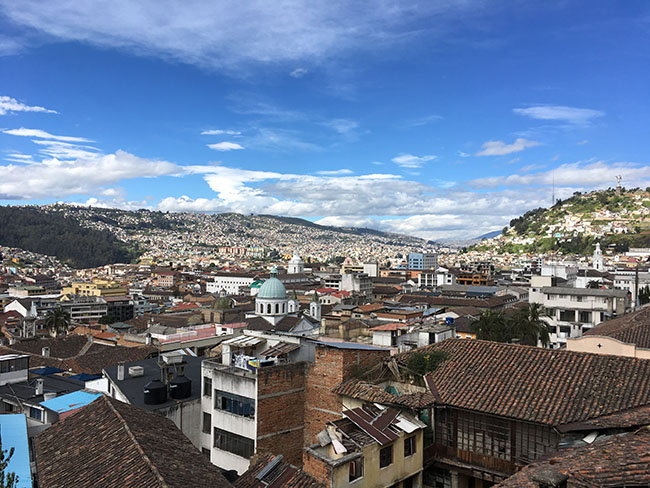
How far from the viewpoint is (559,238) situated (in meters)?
165

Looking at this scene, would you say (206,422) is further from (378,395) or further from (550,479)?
(550,479)

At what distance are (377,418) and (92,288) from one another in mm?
106399

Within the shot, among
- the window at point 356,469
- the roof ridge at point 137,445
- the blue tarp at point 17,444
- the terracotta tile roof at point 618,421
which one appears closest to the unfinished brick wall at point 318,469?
the window at point 356,469

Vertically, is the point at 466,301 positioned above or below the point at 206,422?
above

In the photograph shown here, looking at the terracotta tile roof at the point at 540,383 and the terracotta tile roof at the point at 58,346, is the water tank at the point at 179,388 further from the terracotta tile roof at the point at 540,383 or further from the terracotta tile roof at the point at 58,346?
the terracotta tile roof at the point at 58,346

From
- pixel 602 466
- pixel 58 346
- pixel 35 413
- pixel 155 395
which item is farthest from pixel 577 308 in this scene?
pixel 58 346

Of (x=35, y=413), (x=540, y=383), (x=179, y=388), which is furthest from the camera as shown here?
(x=179, y=388)

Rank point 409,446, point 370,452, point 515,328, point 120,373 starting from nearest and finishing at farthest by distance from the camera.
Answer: point 370,452 < point 409,446 < point 120,373 < point 515,328

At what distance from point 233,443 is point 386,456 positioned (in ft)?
22.1

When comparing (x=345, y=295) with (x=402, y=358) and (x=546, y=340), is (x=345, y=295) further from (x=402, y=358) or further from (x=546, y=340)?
(x=402, y=358)

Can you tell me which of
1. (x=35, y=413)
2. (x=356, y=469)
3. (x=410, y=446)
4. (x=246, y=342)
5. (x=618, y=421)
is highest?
(x=618, y=421)

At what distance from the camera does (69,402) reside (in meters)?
20.0

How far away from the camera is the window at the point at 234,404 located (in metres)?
17.1

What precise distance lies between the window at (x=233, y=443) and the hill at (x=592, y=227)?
493 ft
